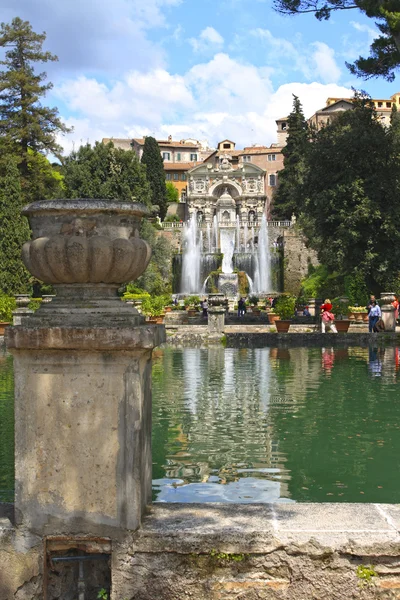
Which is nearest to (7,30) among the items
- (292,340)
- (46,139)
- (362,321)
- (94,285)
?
(46,139)

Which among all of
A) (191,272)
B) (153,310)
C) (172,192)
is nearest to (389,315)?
(153,310)

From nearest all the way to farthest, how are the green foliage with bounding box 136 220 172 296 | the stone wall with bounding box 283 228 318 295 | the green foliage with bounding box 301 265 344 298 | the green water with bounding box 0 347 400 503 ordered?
the green water with bounding box 0 347 400 503 → the green foliage with bounding box 301 265 344 298 → the green foliage with bounding box 136 220 172 296 → the stone wall with bounding box 283 228 318 295

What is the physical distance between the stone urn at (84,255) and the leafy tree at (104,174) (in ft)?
143

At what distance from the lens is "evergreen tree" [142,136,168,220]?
76.2m

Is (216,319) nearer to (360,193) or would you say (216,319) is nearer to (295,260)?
(360,193)

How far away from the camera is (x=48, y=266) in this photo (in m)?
3.24

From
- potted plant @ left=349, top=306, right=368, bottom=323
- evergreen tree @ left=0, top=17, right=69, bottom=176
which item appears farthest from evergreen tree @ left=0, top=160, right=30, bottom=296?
potted plant @ left=349, top=306, right=368, bottom=323

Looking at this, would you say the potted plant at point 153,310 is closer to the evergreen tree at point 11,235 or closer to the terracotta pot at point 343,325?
the terracotta pot at point 343,325

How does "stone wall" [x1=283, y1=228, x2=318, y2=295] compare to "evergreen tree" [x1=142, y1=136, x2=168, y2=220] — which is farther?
"evergreen tree" [x1=142, y1=136, x2=168, y2=220]

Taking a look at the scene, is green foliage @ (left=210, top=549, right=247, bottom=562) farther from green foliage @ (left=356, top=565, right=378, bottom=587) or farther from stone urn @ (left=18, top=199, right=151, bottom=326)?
stone urn @ (left=18, top=199, right=151, bottom=326)

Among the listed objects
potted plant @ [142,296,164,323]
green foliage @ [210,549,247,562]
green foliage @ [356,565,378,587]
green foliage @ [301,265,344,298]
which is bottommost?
green foliage @ [356,565,378,587]

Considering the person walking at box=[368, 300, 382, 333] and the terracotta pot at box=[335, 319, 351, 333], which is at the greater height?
the person walking at box=[368, 300, 382, 333]

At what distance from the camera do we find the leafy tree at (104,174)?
47125 mm

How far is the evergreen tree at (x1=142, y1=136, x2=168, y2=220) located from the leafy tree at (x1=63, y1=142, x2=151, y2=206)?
2619 centimetres
